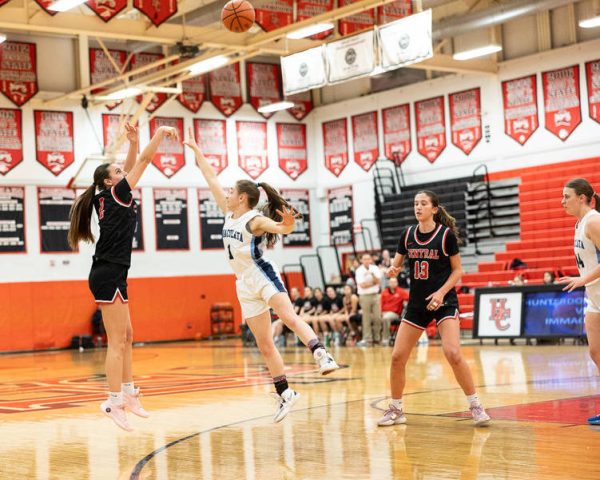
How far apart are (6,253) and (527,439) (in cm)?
2014

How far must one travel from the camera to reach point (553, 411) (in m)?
7.98

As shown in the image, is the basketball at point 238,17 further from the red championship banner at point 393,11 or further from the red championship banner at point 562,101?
the red championship banner at point 562,101

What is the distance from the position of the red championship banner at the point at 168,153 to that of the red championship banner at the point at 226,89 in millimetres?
1338

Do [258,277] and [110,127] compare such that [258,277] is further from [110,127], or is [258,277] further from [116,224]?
[110,127]

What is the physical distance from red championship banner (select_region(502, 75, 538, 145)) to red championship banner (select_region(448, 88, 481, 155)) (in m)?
0.91

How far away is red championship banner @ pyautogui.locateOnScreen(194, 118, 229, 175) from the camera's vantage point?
27531mm

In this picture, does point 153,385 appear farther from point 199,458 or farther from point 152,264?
point 152,264

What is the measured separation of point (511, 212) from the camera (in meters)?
24.2

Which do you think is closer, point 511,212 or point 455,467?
point 455,467

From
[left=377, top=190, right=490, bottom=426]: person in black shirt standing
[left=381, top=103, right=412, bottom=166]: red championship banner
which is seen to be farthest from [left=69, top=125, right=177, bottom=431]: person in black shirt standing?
[left=381, top=103, right=412, bottom=166]: red championship banner

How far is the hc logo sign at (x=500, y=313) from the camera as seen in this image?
17.9 meters

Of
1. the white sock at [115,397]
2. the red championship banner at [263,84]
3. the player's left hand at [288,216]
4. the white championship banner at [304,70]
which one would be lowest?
the white sock at [115,397]

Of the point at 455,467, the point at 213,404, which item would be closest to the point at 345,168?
the point at 213,404

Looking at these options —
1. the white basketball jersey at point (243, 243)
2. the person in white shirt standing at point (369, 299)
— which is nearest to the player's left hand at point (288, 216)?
the white basketball jersey at point (243, 243)
